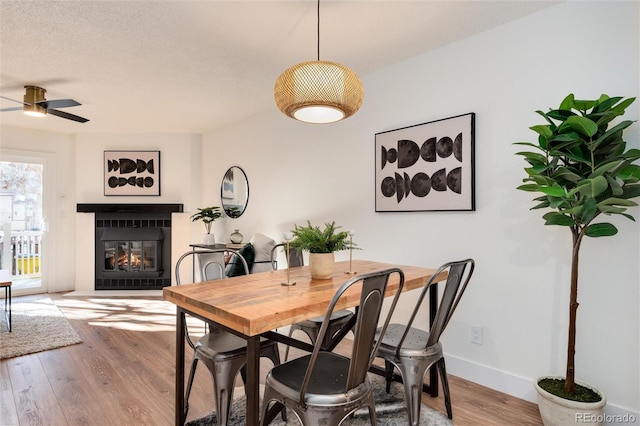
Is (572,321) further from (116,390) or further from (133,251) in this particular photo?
(133,251)

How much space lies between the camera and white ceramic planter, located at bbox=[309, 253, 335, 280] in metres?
1.97

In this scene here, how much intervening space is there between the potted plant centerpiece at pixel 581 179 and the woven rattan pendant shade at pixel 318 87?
100cm

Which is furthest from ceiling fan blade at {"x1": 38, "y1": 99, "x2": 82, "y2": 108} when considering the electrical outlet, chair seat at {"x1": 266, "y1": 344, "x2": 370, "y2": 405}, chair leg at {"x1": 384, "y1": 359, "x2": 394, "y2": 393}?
the electrical outlet

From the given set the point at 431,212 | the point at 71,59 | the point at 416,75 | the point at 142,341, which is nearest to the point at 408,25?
the point at 416,75

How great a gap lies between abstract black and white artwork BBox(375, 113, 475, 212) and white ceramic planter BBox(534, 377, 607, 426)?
3.98ft

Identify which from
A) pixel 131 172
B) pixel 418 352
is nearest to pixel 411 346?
pixel 418 352

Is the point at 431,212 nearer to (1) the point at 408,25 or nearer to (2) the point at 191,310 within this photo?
(1) the point at 408,25

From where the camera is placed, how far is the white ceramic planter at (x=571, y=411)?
1741 mm

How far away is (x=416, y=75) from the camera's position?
287cm

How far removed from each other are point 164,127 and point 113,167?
111 centimetres

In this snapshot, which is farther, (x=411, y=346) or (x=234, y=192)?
(x=234, y=192)

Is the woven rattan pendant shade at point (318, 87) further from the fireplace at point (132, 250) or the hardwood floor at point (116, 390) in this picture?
the fireplace at point (132, 250)

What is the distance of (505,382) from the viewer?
7.73 feet

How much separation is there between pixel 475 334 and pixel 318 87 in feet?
6.54
